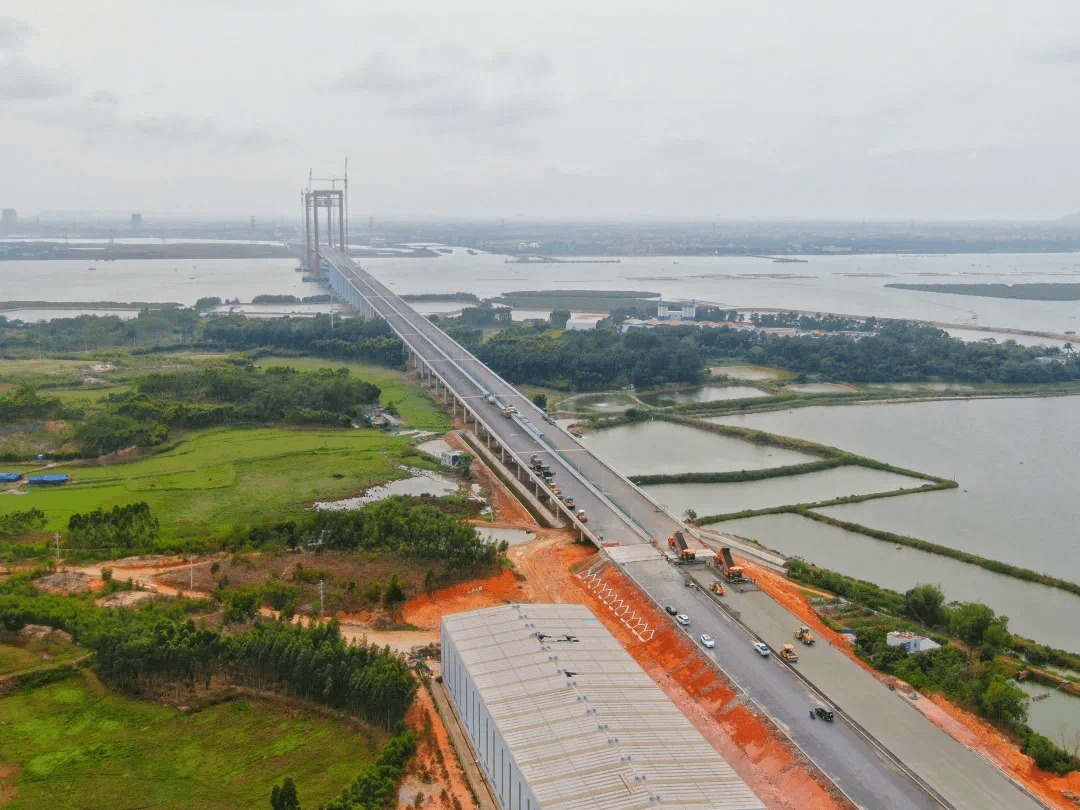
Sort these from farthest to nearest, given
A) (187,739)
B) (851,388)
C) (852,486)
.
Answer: (851,388) < (852,486) < (187,739)

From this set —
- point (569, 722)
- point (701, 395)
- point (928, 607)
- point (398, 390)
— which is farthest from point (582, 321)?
point (569, 722)

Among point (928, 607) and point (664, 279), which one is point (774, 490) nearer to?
point (928, 607)

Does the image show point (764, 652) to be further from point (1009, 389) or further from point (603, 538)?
point (1009, 389)

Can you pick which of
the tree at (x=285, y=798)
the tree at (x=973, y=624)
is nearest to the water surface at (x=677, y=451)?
the tree at (x=973, y=624)

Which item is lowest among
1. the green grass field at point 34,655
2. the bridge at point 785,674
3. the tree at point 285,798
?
the green grass field at point 34,655

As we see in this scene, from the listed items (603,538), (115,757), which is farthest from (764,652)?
(115,757)

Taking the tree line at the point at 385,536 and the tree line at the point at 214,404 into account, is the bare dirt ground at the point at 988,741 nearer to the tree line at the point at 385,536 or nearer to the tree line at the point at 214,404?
the tree line at the point at 385,536
